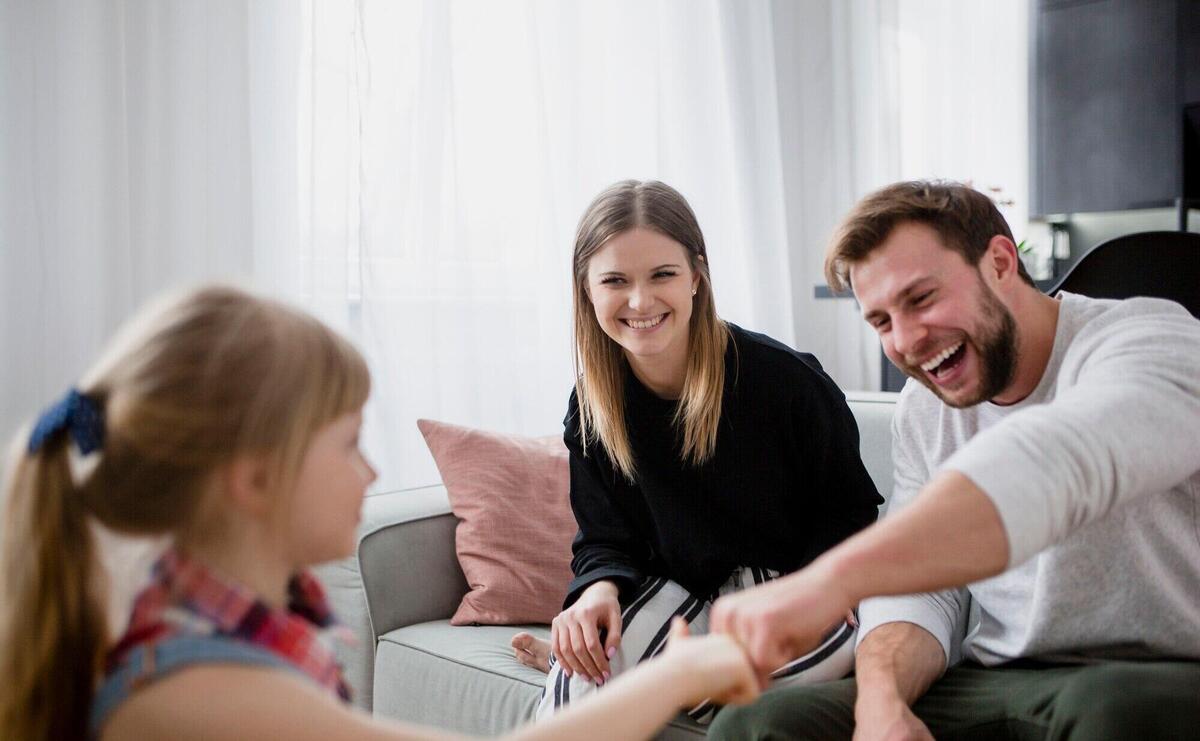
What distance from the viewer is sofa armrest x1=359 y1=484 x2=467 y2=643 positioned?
79.5 inches

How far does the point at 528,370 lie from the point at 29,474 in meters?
2.28

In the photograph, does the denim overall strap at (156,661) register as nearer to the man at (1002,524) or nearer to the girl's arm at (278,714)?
the girl's arm at (278,714)

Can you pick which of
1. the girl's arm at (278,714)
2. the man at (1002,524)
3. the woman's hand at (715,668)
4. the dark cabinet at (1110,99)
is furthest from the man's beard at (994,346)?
the dark cabinet at (1110,99)

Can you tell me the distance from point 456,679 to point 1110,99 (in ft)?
12.6

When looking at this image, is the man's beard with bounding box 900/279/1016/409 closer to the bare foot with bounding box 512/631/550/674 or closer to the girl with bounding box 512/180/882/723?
the girl with bounding box 512/180/882/723

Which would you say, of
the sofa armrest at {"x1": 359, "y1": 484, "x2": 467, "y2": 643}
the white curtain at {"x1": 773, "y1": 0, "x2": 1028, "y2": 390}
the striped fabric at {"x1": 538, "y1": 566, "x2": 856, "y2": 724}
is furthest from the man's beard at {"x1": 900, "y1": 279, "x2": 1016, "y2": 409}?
the white curtain at {"x1": 773, "y1": 0, "x2": 1028, "y2": 390}

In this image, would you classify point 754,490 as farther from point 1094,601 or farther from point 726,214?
point 726,214

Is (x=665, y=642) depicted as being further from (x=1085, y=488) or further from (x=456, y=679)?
(x=1085, y=488)

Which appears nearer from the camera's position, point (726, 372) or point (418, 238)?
point (726, 372)

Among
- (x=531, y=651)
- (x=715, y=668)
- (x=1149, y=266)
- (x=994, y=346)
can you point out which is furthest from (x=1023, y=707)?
(x=1149, y=266)

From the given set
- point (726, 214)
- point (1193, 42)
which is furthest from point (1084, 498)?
point (1193, 42)

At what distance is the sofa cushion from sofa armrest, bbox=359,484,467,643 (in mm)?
40

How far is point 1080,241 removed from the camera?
16.7ft

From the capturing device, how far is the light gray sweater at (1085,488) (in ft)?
3.14
